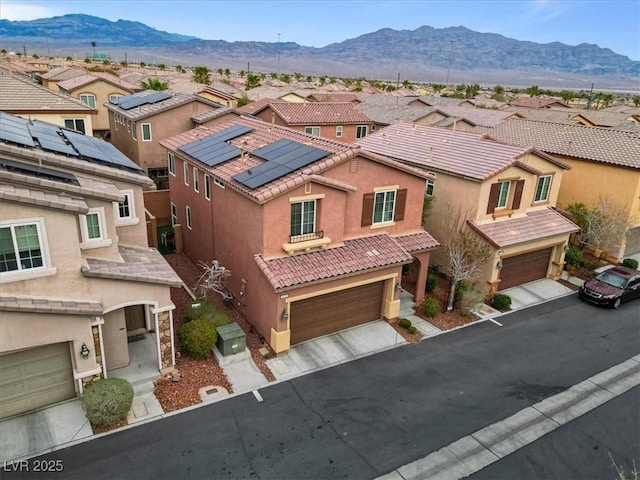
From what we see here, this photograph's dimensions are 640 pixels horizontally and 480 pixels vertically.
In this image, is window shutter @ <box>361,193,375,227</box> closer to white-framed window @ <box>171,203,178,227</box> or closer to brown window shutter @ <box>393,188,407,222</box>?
brown window shutter @ <box>393,188,407,222</box>

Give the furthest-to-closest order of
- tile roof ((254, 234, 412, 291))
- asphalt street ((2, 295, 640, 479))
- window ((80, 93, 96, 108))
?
window ((80, 93, 96, 108)) < tile roof ((254, 234, 412, 291)) < asphalt street ((2, 295, 640, 479))

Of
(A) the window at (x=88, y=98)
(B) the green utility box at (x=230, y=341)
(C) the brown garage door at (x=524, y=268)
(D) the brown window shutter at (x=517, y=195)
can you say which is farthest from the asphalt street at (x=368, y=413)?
(A) the window at (x=88, y=98)

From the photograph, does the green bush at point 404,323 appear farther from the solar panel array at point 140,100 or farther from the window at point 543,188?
the solar panel array at point 140,100

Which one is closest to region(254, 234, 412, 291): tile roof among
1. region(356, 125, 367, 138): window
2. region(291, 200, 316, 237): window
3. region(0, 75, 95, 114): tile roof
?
region(291, 200, 316, 237): window

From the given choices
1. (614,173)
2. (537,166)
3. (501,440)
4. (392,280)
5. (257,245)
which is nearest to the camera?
(501,440)

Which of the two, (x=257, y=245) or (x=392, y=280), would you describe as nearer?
(x=257, y=245)

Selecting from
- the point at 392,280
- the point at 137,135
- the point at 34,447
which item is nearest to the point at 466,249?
the point at 392,280

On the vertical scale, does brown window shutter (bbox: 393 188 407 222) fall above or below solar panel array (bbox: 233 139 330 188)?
below

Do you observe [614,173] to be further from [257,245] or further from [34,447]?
[34,447]
